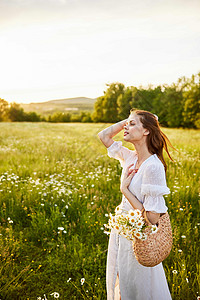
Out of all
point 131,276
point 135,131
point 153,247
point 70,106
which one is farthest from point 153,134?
point 70,106

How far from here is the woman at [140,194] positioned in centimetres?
185

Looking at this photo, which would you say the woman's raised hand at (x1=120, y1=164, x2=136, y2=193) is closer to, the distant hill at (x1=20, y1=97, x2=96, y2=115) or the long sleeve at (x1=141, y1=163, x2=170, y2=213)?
the long sleeve at (x1=141, y1=163, x2=170, y2=213)

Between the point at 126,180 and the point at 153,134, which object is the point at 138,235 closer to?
the point at 126,180

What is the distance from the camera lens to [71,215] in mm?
4238

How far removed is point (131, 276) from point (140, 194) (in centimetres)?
84

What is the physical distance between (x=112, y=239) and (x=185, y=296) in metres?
1.19

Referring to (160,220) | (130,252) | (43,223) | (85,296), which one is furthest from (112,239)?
(43,223)

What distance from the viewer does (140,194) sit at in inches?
78.8

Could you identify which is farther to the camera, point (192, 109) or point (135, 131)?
point (192, 109)

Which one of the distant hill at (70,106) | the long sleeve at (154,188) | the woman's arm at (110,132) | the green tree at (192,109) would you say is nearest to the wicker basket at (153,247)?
the long sleeve at (154,188)

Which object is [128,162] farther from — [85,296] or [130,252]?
[85,296]

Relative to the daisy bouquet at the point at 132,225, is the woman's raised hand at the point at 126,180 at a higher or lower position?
higher

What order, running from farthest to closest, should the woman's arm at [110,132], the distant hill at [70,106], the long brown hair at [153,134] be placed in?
1. the distant hill at [70,106]
2. the woman's arm at [110,132]
3. the long brown hair at [153,134]

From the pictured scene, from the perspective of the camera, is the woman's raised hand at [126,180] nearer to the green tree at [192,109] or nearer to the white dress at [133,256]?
the white dress at [133,256]
